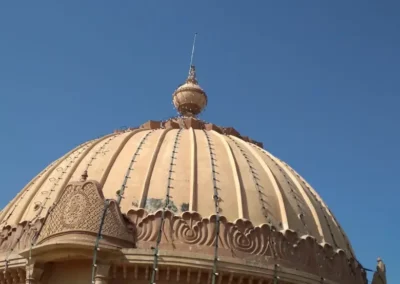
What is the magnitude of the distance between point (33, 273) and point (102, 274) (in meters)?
2.12

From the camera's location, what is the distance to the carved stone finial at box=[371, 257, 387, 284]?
2247 cm

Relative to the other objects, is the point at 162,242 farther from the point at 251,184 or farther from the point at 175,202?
the point at 251,184

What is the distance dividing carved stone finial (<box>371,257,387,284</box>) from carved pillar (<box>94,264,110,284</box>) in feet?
33.5

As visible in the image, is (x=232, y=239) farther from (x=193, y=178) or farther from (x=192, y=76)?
(x=192, y=76)

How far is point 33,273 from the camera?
17609 millimetres

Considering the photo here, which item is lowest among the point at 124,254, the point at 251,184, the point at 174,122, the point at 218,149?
the point at 124,254

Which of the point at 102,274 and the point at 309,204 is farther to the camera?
the point at 309,204

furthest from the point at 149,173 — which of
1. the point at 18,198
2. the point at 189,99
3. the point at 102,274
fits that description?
the point at 189,99

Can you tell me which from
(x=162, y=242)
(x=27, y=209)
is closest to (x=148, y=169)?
(x=162, y=242)

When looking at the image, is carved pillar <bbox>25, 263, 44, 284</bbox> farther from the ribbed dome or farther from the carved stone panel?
the ribbed dome

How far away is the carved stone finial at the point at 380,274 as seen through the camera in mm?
22469

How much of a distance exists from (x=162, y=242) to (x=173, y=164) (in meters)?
3.03

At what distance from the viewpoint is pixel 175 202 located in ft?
60.9

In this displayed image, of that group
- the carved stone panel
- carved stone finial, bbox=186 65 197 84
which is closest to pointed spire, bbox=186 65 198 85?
carved stone finial, bbox=186 65 197 84
